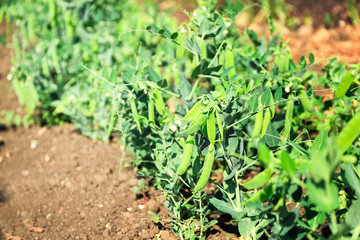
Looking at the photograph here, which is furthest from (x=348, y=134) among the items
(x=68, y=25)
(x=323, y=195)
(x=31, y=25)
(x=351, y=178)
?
(x=31, y=25)

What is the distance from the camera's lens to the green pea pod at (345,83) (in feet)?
4.17

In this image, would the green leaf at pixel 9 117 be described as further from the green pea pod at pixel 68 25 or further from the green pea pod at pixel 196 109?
the green pea pod at pixel 196 109

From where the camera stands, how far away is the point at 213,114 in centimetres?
123

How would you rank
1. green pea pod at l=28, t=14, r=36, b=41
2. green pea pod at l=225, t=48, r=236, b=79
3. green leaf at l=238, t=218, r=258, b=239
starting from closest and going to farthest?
green leaf at l=238, t=218, r=258, b=239 → green pea pod at l=225, t=48, r=236, b=79 → green pea pod at l=28, t=14, r=36, b=41

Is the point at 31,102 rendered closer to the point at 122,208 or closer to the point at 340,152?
the point at 122,208

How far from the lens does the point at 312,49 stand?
3324 mm

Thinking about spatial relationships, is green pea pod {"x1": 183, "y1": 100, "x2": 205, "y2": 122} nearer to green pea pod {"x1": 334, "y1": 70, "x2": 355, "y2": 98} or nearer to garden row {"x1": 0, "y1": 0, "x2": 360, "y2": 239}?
garden row {"x1": 0, "y1": 0, "x2": 360, "y2": 239}

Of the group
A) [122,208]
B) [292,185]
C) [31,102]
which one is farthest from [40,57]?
[292,185]

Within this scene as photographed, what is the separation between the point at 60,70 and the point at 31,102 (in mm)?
335

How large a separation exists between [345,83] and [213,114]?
54 centimetres

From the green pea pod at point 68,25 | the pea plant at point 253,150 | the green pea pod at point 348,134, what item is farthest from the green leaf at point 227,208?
the green pea pod at point 68,25

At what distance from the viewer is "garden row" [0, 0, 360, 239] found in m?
1.18

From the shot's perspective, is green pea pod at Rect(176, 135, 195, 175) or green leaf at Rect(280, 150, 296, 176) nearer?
green leaf at Rect(280, 150, 296, 176)

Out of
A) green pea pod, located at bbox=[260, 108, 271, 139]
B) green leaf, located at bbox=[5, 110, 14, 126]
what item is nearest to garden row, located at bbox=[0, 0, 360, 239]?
green pea pod, located at bbox=[260, 108, 271, 139]
